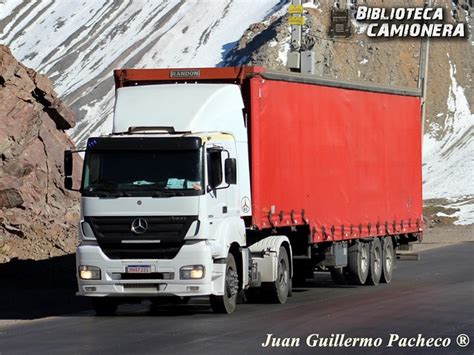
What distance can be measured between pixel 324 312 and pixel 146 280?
296cm

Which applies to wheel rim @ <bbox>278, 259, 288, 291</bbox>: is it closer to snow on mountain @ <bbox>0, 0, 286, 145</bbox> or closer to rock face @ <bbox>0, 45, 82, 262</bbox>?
rock face @ <bbox>0, 45, 82, 262</bbox>

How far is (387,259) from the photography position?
28234 mm

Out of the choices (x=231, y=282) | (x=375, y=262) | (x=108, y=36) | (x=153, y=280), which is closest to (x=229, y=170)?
(x=231, y=282)

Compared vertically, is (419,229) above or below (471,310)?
below

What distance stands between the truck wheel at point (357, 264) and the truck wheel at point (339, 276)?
0.31 m

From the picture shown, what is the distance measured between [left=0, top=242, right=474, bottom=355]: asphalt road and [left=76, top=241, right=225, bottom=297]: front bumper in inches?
17.5

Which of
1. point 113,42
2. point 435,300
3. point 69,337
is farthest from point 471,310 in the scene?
point 113,42

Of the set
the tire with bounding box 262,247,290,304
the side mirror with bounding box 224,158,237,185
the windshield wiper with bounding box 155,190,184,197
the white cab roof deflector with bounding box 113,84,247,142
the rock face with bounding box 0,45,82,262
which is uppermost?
the white cab roof deflector with bounding box 113,84,247,142

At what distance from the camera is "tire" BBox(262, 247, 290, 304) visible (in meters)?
21.7

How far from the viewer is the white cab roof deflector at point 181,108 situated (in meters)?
20.2

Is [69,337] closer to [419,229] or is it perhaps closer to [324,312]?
[324,312]

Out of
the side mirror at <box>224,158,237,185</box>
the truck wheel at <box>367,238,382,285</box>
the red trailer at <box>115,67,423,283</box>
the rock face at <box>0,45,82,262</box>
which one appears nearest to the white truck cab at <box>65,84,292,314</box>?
the side mirror at <box>224,158,237,185</box>

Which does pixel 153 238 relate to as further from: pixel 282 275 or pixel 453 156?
pixel 453 156

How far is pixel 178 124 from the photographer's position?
20.1 m
